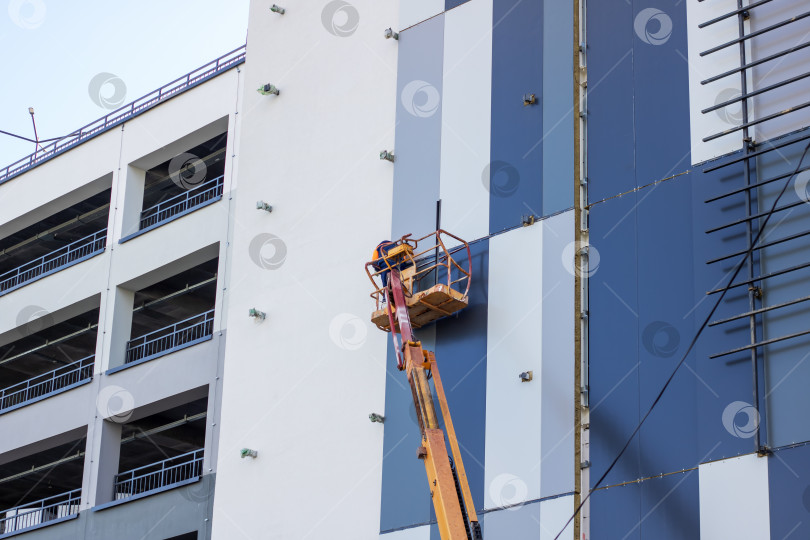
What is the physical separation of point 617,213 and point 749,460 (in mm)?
5778

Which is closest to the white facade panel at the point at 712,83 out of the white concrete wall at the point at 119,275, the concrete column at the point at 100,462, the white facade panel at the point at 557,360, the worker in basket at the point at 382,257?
the white facade panel at the point at 557,360

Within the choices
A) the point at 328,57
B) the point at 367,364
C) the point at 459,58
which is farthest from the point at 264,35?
the point at 367,364

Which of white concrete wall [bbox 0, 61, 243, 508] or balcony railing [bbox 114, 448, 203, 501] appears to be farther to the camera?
balcony railing [bbox 114, 448, 203, 501]

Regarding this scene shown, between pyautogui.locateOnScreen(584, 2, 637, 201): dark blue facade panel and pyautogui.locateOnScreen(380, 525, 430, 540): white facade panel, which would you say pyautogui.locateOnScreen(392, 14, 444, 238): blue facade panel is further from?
pyautogui.locateOnScreen(380, 525, 430, 540): white facade panel

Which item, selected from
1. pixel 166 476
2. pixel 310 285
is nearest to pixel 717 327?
pixel 310 285

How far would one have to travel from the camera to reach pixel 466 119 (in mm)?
27156

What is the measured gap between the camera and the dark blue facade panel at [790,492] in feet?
62.8

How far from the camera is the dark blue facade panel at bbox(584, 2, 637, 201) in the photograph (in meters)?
23.8

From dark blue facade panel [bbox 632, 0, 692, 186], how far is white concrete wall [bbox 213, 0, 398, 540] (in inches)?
269

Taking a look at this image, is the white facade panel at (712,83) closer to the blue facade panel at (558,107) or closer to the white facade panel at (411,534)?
the blue facade panel at (558,107)

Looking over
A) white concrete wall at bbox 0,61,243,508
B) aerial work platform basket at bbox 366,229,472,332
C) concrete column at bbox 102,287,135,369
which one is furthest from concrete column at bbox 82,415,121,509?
aerial work platform basket at bbox 366,229,472,332

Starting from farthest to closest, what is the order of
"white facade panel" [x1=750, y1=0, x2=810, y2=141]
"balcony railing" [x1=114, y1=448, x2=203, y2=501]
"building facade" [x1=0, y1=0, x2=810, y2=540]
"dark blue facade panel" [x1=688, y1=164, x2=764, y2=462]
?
1. "balcony railing" [x1=114, y1=448, x2=203, y2=501]
2. "white facade panel" [x1=750, y1=0, x2=810, y2=141]
3. "building facade" [x1=0, y1=0, x2=810, y2=540]
4. "dark blue facade panel" [x1=688, y1=164, x2=764, y2=462]

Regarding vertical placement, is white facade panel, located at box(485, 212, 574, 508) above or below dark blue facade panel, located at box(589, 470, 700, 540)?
above

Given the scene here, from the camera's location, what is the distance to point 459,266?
25.8m
